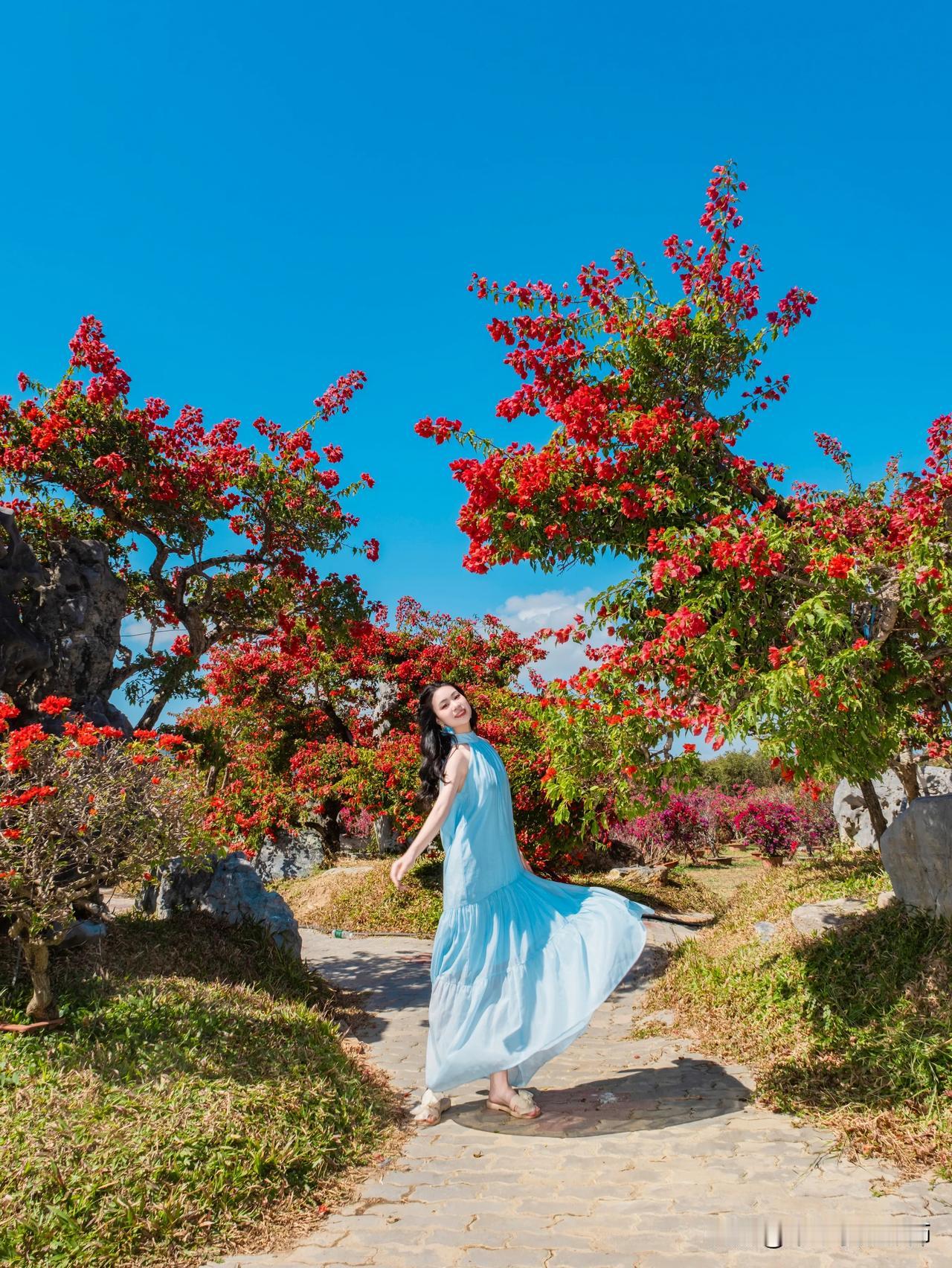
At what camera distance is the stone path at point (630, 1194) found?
134 inches

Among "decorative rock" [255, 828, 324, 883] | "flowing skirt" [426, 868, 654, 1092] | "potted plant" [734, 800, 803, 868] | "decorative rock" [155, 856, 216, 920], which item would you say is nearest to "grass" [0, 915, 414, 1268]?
"flowing skirt" [426, 868, 654, 1092]

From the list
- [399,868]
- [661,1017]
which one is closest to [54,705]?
[399,868]

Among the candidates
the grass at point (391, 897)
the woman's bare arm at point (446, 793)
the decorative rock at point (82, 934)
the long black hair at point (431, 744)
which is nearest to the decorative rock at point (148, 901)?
the decorative rock at point (82, 934)

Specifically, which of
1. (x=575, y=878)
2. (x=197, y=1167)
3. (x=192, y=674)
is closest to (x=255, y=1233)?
(x=197, y=1167)

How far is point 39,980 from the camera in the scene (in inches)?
201

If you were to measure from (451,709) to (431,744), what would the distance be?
279mm

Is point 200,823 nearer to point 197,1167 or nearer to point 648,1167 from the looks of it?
point 197,1167

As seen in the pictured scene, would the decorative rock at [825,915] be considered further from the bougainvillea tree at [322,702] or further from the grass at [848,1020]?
the bougainvillea tree at [322,702]

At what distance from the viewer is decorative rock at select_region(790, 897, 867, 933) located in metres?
7.54

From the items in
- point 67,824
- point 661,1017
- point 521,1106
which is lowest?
point 661,1017

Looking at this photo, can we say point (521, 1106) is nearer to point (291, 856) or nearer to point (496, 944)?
point (496, 944)

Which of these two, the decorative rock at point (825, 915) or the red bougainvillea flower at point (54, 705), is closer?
the red bougainvillea flower at point (54, 705)

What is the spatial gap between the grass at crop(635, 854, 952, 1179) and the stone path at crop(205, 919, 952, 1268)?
0.83 ft

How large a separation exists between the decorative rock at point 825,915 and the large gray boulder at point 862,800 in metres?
7.87
